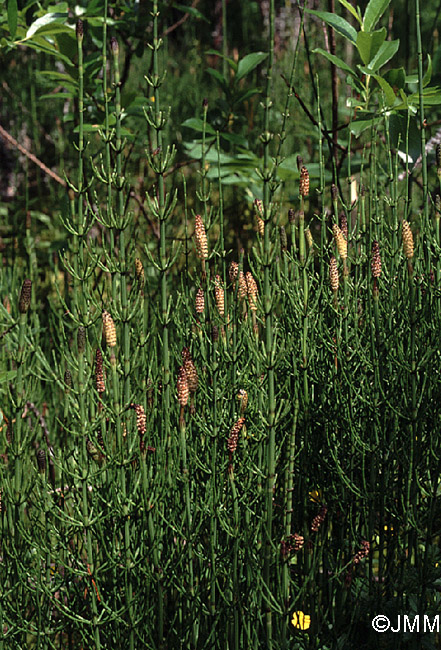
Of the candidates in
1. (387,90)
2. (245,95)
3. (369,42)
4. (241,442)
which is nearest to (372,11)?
(369,42)

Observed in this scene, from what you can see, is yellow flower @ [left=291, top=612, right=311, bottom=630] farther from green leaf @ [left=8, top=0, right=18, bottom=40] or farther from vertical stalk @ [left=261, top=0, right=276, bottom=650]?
green leaf @ [left=8, top=0, right=18, bottom=40]

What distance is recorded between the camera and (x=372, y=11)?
4.51 ft

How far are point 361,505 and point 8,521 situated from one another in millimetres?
561

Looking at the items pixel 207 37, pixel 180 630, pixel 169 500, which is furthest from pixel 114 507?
pixel 207 37

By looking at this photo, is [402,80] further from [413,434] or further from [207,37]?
[207,37]

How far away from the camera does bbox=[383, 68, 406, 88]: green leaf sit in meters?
1.42

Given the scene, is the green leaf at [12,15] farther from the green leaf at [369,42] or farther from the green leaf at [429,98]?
the green leaf at [429,98]

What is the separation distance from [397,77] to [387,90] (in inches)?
4.3

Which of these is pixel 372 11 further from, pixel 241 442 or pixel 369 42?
pixel 241 442

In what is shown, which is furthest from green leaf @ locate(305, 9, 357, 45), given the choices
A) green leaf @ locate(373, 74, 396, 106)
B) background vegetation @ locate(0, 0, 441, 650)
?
green leaf @ locate(373, 74, 396, 106)

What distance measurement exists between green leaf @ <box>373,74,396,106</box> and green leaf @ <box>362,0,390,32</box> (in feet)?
0.39

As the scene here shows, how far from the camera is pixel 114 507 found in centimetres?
107

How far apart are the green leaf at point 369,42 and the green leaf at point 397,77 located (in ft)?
0.20

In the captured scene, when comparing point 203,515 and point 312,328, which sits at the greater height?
point 312,328
